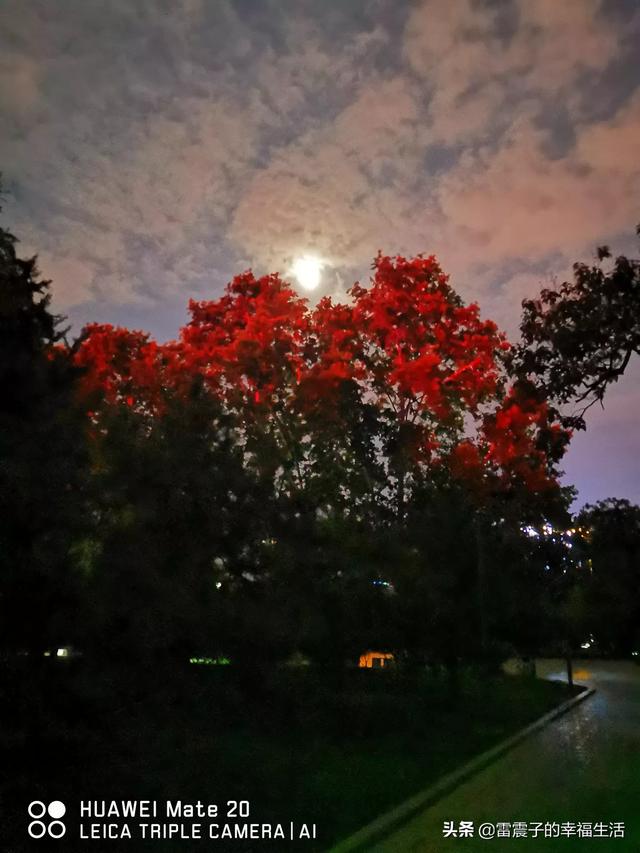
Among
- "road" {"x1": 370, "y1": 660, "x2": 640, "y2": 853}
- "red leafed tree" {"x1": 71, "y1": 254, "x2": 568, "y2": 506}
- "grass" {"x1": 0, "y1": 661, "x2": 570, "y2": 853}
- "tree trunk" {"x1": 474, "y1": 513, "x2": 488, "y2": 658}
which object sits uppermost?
"red leafed tree" {"x1": 71, "y1": 254, "x2": 568, "y2": 506}

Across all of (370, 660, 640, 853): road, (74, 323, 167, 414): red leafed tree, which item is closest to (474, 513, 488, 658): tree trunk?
(370, 660, 640, 853): road

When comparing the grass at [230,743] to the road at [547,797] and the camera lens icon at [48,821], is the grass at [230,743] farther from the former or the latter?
the road at [547,797]

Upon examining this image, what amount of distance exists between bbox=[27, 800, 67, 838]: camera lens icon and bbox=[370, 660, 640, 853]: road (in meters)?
2.66

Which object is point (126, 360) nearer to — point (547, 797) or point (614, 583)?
point (547, 797)

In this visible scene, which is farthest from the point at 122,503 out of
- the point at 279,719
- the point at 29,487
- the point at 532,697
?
the point at 532,697

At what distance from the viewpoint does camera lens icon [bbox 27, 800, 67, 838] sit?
6.51 meters

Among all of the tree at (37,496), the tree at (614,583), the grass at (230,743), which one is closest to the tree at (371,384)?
the grass at (230,743)

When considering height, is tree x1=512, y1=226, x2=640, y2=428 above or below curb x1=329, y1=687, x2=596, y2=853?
above

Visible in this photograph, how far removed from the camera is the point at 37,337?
9664 millimetres

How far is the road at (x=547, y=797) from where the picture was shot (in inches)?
307

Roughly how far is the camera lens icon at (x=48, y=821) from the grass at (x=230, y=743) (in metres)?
0.08

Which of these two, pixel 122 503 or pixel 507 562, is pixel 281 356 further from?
pixel 122 503

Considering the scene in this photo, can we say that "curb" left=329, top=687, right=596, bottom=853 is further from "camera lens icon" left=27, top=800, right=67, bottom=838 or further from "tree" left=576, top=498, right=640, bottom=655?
"tree" left=576, top=498, right=640, bottom=655

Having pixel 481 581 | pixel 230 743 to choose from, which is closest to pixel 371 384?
pixel 481 581
